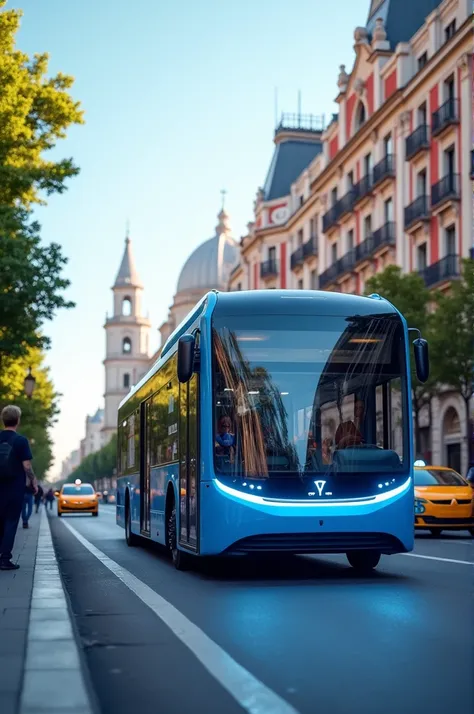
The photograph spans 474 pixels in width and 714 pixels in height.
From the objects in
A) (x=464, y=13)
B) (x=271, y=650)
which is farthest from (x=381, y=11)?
(x=271, y=650)

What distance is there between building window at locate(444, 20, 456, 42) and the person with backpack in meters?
31.6

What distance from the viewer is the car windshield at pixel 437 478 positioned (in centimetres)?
2377

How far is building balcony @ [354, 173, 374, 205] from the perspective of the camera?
48.9m

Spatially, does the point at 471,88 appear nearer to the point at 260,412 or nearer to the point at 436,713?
the point at 260,412

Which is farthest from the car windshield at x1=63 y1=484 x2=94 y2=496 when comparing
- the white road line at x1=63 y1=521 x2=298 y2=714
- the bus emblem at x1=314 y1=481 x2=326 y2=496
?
the white road line at x1=63 y1=521 x2=298 y2=714

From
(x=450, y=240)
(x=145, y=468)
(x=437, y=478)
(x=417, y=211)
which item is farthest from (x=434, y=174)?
(x=145, y=468)

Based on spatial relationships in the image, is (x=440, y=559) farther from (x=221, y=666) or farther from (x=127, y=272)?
(x=127, y=272)

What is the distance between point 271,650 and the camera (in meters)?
6.87

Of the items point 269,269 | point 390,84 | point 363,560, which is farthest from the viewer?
point 269,269

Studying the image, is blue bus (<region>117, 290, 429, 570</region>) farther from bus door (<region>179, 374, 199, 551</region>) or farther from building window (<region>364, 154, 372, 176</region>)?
building window (<region>364, 154, 372, 176</region>)

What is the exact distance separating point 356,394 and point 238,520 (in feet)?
5.88

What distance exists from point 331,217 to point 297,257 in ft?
24.0

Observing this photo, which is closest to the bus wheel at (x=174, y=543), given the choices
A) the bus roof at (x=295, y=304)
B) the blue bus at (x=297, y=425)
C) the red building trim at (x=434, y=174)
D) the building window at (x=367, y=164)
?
the blue bus at (x=297, y=425)

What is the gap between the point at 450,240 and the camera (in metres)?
40.8
